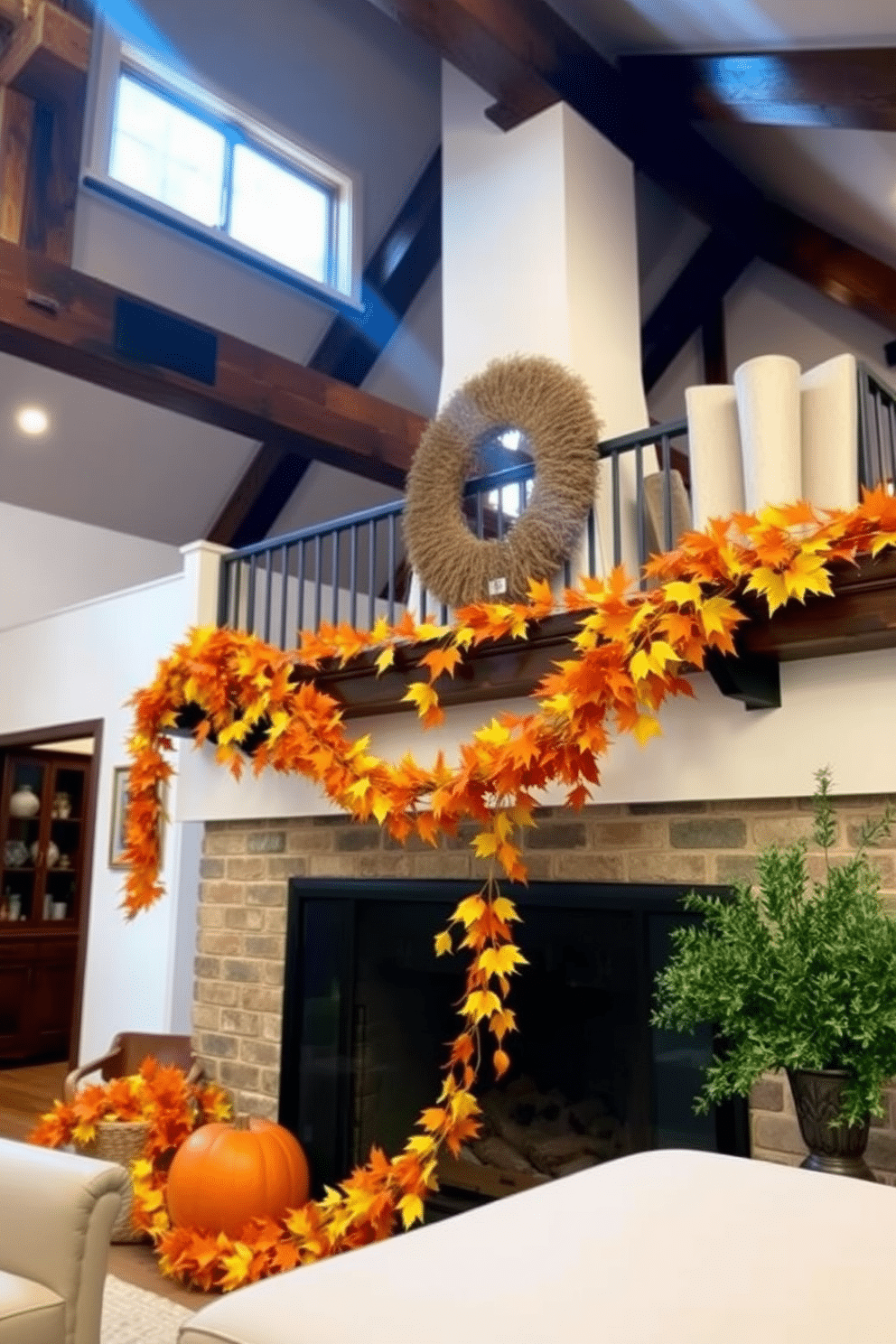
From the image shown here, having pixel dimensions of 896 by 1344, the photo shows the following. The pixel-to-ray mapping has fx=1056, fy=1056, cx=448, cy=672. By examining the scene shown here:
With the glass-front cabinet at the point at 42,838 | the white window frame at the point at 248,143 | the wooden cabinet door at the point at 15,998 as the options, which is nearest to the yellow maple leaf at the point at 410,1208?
the wooden cabinet door at the point at 15,998

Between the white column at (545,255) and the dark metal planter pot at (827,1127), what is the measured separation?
2.86 meters

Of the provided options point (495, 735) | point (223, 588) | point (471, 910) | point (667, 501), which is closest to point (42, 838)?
point (223, 588)

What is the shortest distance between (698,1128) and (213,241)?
538cm

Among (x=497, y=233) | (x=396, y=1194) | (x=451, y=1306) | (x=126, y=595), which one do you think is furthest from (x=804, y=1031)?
(x=126, y=595)

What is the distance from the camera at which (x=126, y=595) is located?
5961 mm

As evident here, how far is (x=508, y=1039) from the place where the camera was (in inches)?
140

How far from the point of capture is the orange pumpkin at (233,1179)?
332 cm

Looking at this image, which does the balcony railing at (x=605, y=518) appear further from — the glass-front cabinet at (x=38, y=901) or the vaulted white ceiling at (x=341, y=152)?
the glass-front cabinet at (x=38, y=901)

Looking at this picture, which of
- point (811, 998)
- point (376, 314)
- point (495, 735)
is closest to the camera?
point (811, 998)

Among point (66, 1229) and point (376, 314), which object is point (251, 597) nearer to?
point (66, 1229)

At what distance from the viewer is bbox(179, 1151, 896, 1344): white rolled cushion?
3.43 ft

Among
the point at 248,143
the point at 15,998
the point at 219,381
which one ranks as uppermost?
the point at 248,143

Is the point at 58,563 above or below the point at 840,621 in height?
above

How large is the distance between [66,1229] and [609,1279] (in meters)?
1.31
